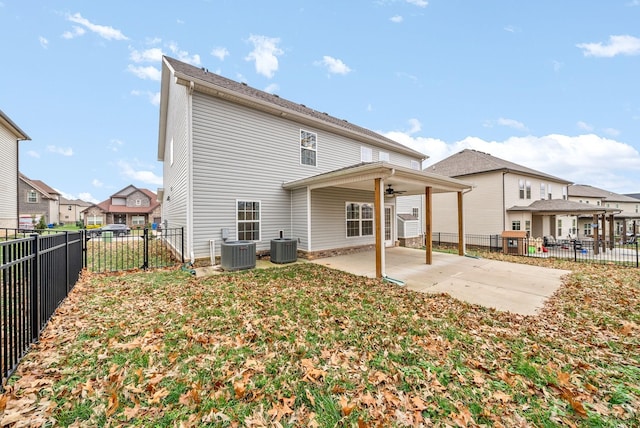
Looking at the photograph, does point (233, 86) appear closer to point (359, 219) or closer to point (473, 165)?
point (359, 219)

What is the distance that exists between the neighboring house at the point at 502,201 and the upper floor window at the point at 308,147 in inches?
524

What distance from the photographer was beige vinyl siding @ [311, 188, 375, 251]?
34.3 feet

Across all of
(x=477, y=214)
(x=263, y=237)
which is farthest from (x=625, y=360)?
(x=477, y=214)

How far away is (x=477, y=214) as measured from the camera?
1880 cm

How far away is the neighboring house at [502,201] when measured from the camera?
17.4 meters

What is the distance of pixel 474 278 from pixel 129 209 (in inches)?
1776

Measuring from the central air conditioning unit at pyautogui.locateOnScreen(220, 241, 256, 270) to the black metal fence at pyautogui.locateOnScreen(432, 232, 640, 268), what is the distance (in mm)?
11379

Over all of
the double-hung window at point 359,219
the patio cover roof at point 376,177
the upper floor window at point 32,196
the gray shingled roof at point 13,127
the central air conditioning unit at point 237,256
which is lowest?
the central air conditioning unit at point 237,256

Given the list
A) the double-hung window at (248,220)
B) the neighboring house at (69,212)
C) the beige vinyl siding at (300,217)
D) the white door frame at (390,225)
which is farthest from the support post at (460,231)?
the neighboring house at (69,212)

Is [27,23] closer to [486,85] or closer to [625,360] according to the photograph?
[625,360]

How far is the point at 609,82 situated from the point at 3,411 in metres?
21.9

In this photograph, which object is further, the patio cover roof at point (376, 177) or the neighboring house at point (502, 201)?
the neighboring house at point (502, 201)

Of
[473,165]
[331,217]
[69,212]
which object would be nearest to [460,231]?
[331,217]

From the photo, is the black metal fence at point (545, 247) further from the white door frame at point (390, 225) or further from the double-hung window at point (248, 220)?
the double-hung window at point (248, 220)
